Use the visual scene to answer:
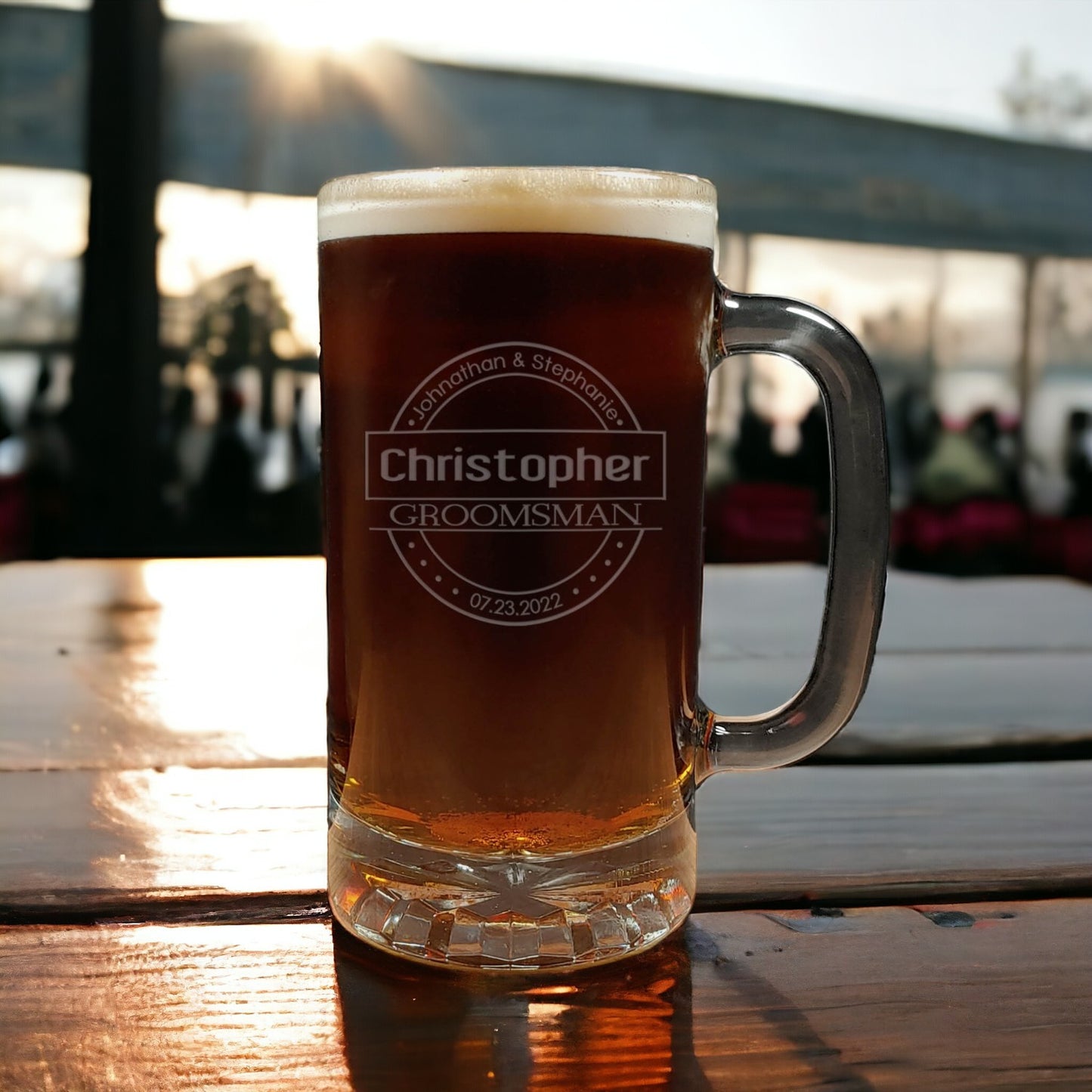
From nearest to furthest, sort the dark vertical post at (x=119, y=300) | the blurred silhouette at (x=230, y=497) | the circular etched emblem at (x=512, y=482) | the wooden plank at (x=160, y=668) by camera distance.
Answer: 1. the circular etched emblem at (x=512, y=482)
2. the wooden plank at (x=160, y=668)
3. the dark vertical post at (x=119, y=300)
4. the blurred silhouette at (x=230, y=497)

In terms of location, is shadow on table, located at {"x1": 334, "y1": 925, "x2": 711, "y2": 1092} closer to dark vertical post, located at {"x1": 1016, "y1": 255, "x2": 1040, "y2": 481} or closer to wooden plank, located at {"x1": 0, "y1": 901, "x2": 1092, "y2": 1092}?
wooden plank, located at {"x1": 0, "y1": 901, "x2": 1092, "y2": 1092}

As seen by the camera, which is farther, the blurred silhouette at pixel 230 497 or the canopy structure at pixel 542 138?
the blurred silhouette at pixel 230 497

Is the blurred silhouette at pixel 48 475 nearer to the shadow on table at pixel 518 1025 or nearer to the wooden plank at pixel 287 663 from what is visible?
the wooden plank at pixel 287 663

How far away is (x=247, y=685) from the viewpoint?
1.08 metres

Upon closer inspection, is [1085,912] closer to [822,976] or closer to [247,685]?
[822,976]

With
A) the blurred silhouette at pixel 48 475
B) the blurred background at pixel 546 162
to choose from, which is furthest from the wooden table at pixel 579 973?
the blurred silhouette at pixel 48 475

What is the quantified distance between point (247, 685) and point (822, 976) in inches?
27.3

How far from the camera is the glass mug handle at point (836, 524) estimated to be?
590 mm

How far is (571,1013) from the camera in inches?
18.2

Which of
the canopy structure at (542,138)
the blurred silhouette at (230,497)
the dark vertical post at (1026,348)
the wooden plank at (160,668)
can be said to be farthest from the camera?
the dark vertical post at (1026,348)

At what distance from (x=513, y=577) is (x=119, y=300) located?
5.93 metres

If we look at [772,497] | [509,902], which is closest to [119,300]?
[772,497]

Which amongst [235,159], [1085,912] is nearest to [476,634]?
[1085,912]

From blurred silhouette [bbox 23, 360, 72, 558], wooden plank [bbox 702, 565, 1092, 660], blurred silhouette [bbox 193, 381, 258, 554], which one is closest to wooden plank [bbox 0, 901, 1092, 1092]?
wooden plank [bbox 702, 565, 1092, 660]
